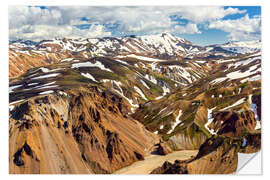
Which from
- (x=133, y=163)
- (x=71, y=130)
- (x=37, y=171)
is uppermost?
(x=71, y=130)

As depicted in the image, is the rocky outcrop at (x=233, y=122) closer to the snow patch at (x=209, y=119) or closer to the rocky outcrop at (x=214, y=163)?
the snow patch at (x=209, y=119)

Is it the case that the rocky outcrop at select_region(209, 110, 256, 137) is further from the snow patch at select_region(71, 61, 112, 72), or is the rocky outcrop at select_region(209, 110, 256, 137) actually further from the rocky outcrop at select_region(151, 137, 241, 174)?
the snow patch at select_region(71, 61, 112, 72)

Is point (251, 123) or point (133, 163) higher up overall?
point (251, 123)

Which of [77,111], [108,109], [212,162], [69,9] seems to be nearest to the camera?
[212,162]

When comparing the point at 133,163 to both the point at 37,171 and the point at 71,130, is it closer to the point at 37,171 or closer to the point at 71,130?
the point at 71,130

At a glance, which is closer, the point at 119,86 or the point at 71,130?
the point at 71,130
